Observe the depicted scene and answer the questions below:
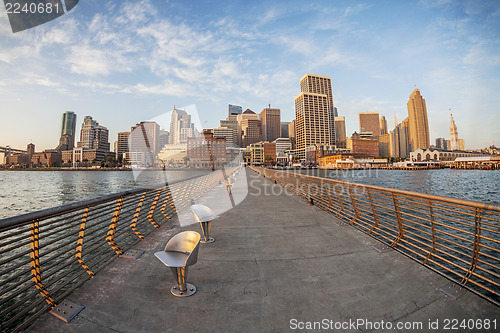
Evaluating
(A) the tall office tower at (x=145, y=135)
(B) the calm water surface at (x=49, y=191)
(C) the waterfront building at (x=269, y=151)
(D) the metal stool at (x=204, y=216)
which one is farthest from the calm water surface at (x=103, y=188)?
(C) the waterfront building at (x=269, y=151)

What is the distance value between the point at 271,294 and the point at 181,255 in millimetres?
1343

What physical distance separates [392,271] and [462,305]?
942mm

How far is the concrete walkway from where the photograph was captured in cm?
258

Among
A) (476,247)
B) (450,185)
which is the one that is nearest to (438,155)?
(450,185)

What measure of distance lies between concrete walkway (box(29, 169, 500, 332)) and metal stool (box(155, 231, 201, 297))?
134 millimetres

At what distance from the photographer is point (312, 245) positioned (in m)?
4.91

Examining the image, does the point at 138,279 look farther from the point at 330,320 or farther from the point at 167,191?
the point at 167,191

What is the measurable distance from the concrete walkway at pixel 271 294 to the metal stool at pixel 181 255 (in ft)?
0.44

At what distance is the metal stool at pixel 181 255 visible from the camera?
2.98 metres

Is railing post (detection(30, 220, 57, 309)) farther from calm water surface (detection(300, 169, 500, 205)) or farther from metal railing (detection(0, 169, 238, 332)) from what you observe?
calm water surface (detection(300, 169, 500, 205))

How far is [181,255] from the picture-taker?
10.2 feet

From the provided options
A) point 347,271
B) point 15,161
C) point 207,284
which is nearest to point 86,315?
point 207,284

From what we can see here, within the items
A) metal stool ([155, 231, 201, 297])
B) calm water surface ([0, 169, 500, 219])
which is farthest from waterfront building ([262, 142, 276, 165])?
metal stool ([155, 231, 201, 297])

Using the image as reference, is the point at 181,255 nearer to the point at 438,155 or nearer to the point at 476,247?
the point at 476,247
